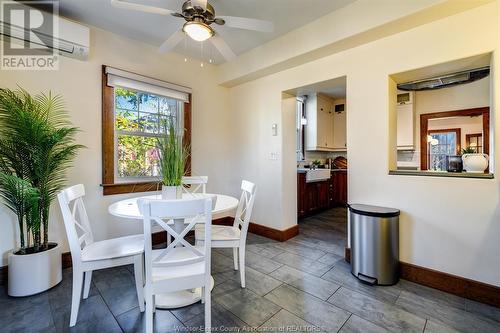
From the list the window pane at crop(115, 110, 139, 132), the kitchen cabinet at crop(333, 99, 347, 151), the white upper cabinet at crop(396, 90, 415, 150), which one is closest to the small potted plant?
the white upper cabinet at crop(396, 90, 415, 150)

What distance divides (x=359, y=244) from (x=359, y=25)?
211 cm

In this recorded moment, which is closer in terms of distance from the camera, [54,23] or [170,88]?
[54,23]

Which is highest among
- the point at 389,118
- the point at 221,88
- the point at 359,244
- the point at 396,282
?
the point at 221,88

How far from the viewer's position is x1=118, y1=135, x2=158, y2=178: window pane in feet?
9.20

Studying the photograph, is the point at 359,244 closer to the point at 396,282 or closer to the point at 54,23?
the point at 396,282

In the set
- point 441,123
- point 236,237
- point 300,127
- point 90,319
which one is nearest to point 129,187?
point 90,319

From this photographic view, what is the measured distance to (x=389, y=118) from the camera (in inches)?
88.2

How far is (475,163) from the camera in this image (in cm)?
195

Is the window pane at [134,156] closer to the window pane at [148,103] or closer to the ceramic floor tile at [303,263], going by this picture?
the window pane at [148,103]

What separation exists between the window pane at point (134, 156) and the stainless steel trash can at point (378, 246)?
242 centimetres

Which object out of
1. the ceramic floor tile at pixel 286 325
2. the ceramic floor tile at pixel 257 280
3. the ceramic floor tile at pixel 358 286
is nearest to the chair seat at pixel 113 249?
the ceramic floor tile at pixel 257 280

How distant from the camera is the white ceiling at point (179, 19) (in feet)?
7.09

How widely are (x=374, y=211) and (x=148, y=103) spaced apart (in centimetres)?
300

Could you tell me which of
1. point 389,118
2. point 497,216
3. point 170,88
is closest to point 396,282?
point 497,216
